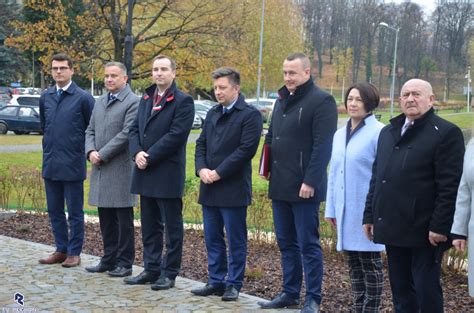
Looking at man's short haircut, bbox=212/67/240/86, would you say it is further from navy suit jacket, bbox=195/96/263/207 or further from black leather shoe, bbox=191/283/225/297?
black leather shoe, bbox=191/283/225/297

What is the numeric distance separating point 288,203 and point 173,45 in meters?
11.6

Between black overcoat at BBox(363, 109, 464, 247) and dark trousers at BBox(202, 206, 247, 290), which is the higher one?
black overcoat at BBox(363, 109, 464, 247)

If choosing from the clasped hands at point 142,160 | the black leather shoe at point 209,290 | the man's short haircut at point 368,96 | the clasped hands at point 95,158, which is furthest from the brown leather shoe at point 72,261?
the man's short haircut at point 368,96

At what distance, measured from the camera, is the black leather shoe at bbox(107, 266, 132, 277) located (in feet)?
24.3

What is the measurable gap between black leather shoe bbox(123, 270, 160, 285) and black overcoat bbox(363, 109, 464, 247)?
9.05 ft

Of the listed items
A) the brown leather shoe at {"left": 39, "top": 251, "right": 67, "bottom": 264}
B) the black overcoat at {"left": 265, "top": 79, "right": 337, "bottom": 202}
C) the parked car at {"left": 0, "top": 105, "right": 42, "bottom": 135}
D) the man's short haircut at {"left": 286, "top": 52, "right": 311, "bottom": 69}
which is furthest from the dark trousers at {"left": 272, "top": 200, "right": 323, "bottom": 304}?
the parked car at {"left": 0, "top": 105, "right": 42, "bottom": 135}

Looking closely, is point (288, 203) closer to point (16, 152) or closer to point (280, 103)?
point (280, 103)

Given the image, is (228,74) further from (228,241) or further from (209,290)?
(209,290)

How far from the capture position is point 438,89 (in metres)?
76.6

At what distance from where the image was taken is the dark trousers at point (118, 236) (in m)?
7.53

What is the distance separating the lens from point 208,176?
21.4 ft

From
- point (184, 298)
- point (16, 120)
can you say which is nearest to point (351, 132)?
point (184, 298)

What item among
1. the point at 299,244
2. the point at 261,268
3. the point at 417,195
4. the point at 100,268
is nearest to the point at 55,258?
the point at 100,268

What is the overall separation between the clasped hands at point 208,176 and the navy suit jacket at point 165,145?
450mm
